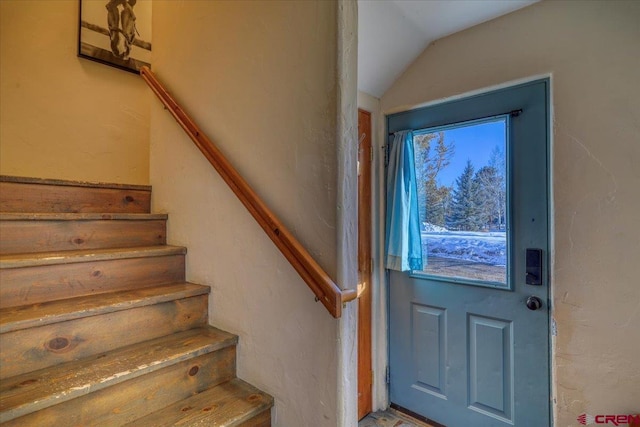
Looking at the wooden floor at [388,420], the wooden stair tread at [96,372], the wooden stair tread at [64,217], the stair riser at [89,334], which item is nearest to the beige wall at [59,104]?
the wooden stair tread at [64,217]

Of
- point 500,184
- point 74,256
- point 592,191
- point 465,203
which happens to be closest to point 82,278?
point 74,256

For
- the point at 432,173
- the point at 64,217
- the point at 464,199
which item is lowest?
the point at 64,217

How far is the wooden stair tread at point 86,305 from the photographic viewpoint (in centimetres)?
100

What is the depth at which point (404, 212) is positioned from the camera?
2021 millimetres

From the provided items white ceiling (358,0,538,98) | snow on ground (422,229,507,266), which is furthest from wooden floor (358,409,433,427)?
white ceiling (358,0,538,98)

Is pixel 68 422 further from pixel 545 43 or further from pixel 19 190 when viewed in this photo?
pixel 545 43

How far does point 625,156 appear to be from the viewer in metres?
1.39

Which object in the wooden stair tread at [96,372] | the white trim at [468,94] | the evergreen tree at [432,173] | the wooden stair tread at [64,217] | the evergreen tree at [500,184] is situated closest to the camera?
the wooden stair tread at [96,372]

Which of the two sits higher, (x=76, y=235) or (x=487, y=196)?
(x=487, y=196)

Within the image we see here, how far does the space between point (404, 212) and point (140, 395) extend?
5.24 feet

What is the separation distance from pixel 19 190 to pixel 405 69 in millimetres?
2141

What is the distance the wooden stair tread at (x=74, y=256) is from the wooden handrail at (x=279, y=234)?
521 millimetres

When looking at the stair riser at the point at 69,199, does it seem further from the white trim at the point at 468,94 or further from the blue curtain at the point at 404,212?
the white trim at the point at 468,94

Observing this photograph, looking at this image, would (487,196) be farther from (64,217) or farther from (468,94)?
(64,217)
